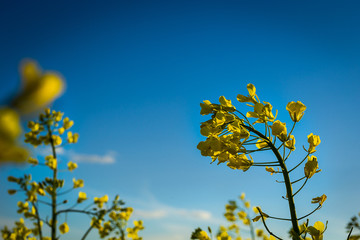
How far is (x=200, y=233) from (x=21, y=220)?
17.8 ft

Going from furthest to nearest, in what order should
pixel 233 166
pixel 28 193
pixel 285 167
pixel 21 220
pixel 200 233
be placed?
pixel 21 220
pixel 28 193
pixel 200 233
pixel 233 166
pixel 285 167

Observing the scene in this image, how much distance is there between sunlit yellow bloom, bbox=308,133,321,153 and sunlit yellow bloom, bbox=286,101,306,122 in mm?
127

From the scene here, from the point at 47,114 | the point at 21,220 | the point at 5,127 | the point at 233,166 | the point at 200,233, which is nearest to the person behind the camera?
the point at 5,127

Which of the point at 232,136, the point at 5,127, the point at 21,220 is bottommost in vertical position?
the point at 5,127

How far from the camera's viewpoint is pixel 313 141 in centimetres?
151

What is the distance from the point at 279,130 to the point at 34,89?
135 centimetres

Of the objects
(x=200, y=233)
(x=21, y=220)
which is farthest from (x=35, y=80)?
(x=21, y=220)

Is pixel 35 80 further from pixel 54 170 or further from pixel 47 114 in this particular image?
pixel 47 114

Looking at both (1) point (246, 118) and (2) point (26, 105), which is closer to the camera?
(2) point (26, 105)

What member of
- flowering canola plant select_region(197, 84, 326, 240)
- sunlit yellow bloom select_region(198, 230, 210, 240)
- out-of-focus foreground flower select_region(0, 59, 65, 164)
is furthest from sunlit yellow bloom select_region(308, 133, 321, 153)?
out-of-focus foreground flower select_region(0, 59, 65, 164)

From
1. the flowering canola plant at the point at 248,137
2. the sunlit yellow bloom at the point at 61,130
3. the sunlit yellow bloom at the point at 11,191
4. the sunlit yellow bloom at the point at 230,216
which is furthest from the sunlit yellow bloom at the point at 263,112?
the sunlit yellow bloom at the point at 230,216

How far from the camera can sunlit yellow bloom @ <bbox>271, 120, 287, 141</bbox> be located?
1.45 metres

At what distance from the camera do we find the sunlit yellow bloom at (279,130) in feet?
4.77

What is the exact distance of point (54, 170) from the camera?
480 centimetres
